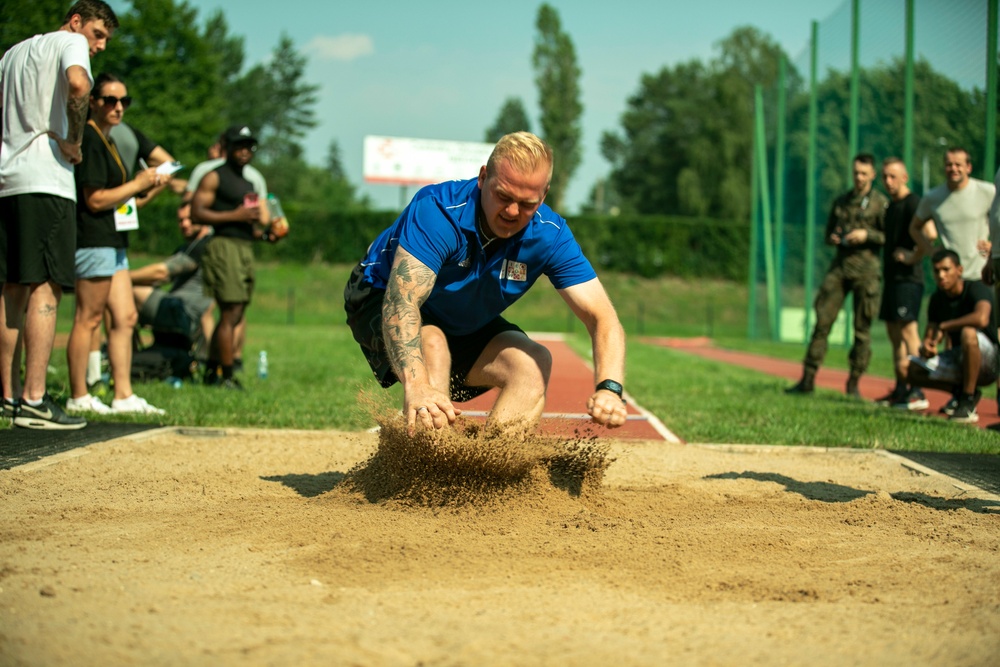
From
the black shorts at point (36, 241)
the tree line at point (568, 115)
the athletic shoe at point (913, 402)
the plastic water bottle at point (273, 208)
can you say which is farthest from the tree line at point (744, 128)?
the black shorts at point (36, 241)

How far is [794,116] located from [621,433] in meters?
16.5

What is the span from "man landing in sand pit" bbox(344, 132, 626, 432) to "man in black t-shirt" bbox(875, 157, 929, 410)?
5766mm

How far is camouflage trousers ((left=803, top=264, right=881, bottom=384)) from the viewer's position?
30.3 ft

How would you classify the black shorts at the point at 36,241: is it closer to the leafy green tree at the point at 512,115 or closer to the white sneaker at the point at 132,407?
the white sneaker at the point at 132,407

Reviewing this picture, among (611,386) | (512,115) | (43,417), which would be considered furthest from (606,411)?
(512,115)

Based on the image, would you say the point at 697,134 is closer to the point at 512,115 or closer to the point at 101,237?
the point at 512,115

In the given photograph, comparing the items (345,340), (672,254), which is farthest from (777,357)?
(672,254)

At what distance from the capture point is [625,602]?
8.79ft

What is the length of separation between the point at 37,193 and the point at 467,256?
3043 millimetres

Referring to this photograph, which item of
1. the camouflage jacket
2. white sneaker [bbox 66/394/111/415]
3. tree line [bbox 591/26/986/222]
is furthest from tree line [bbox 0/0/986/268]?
white sneaker [bbox 66/394/111/415]

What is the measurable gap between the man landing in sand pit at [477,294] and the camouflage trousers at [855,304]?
19.3 feet

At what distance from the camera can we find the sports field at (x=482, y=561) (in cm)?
231

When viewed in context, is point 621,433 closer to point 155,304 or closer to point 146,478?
point 146,478

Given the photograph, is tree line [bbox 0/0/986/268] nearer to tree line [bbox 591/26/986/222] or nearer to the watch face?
tree line [bbox 591/26/986/222]
